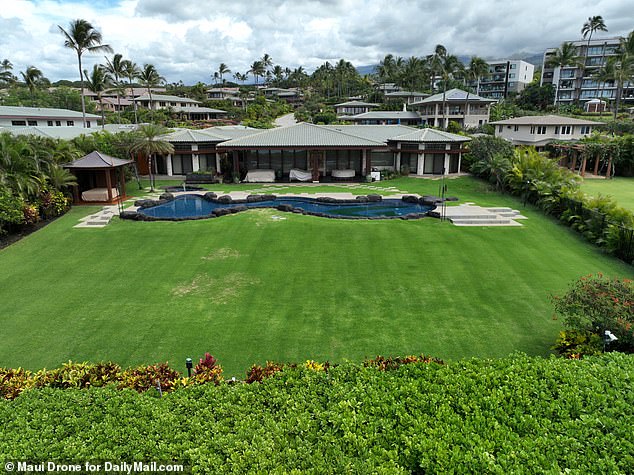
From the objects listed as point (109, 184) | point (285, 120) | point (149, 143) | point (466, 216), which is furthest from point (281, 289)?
point (285, 120)

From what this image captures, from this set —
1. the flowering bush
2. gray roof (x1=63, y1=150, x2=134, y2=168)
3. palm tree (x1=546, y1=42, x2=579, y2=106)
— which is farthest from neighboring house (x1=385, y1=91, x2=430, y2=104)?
the flowering bush

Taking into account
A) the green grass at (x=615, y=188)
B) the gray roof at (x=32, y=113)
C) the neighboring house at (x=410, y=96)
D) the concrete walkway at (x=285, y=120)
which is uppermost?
the neighboring house at (x=410, y=96)

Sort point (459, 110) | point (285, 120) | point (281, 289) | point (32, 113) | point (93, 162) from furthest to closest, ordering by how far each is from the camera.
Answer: point (285, 120) < point (459, 110) < point (32, 113) < point (93, 162) < point (281, 289)

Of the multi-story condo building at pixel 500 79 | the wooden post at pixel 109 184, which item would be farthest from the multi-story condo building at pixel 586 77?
the wooden post at pixel 109 184

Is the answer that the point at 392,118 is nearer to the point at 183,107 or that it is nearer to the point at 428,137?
the point at 428,137

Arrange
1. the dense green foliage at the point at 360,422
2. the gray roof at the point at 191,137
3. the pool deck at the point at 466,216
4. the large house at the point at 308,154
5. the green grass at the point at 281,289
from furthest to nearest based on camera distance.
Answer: the gray roof at the point at 191,137
the large house at the point at 308,154
the pool deck at the point at 466,216
the green grass at the point at 281,289
the dense green foliage at the point at 360,422

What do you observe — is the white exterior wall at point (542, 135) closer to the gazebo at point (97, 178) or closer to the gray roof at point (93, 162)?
the gazebo at point (97, 178)

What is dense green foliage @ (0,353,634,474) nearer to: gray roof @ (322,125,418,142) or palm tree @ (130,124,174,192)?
palm tree @ (130,124,174,192)
